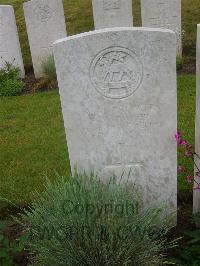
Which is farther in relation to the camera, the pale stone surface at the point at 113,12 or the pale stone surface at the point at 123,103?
the pale stone surface at the point at 113,12

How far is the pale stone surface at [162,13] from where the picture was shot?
812 cm

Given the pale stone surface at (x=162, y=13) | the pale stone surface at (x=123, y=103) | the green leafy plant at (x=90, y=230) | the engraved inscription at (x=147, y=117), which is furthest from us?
the pale stone surface at (x=162, y=13)

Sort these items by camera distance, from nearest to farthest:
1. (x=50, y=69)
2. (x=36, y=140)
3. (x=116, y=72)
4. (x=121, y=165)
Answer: (x=116, y=72) < (x=121, y=165) < (x=36, y=140) < (x=50, y=69)

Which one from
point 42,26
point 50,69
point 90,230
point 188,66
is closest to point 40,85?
point 50,69

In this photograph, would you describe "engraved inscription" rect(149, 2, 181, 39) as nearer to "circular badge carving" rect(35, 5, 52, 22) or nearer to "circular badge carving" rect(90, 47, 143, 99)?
"circular badge carving" rect(35, 5, 52, 22)

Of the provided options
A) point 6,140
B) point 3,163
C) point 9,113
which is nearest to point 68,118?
point 3,163

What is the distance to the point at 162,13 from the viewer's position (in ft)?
27.0

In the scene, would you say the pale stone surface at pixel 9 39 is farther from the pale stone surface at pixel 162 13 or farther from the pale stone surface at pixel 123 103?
the pale stone surface at pixel 123 103

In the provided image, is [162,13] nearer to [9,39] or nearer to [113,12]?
[113,12]

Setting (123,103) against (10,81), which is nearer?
(123,103)

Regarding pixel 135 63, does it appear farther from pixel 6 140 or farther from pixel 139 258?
pixel 6 140

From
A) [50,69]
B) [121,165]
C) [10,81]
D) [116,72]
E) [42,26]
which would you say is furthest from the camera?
[42,26]

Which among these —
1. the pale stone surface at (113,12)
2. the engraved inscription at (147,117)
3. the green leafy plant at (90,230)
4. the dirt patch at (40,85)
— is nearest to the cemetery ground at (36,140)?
the dirt patch at (40,85)

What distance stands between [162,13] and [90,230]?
6211mm
